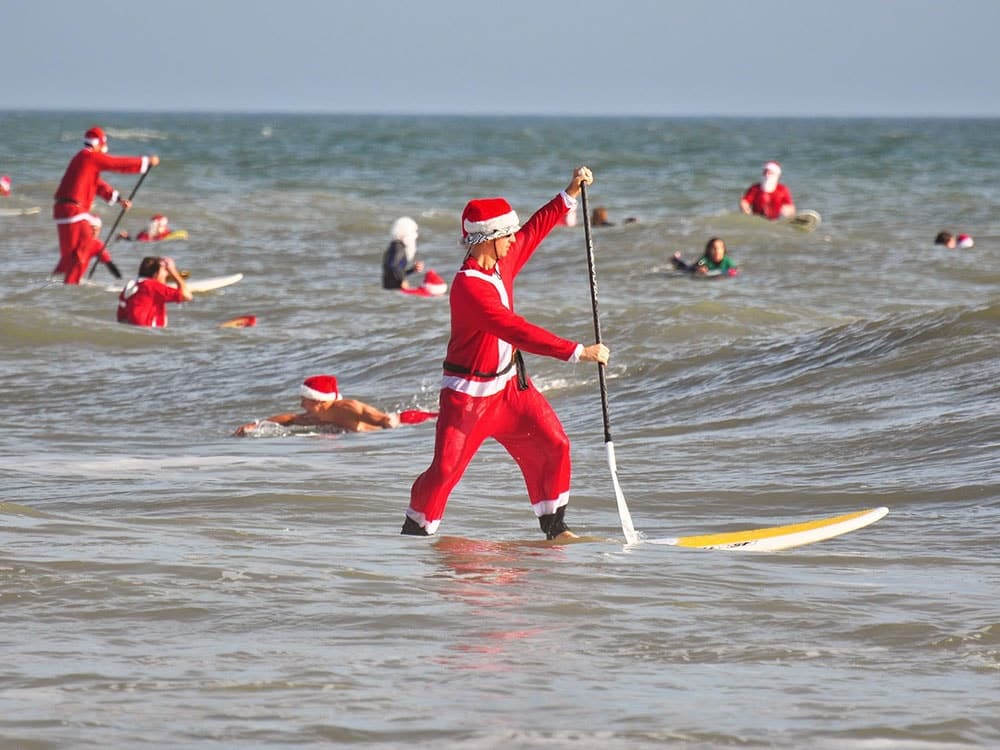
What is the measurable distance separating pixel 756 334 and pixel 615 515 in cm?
769

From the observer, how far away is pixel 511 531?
27.6 ft

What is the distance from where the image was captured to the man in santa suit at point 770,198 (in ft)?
88.8

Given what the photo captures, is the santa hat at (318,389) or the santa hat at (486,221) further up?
the santa hat at (486,221)

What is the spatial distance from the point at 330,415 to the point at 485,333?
519 centimetres

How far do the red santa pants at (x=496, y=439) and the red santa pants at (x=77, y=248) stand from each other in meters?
13.3

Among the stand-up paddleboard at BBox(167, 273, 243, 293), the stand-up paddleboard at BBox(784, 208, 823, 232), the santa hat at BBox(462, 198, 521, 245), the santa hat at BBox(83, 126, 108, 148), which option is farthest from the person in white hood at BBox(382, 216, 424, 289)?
the santa hat at BBox(462, 198, 521, 245)

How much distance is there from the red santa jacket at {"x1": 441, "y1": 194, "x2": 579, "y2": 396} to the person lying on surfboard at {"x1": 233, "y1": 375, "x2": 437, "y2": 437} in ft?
16.3

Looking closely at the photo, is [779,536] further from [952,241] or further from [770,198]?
[770,198]

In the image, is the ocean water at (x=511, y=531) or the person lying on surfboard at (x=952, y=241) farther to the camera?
the person lying on surfboard at (x=952, y=241)

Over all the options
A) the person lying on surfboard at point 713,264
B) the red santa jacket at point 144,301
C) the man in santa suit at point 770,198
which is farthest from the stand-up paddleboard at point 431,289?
the man in santa suit at point 770,198

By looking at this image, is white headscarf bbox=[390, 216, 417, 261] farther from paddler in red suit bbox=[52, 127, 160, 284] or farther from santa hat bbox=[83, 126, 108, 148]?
santa hat bbox=[83, 126, 108, 148]

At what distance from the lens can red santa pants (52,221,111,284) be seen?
65.2 ft

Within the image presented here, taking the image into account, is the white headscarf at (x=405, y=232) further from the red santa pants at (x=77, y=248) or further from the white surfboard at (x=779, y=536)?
the white surfboard at (x=779, y=536)

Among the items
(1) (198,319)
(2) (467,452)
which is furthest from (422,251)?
(2) (467,452)
